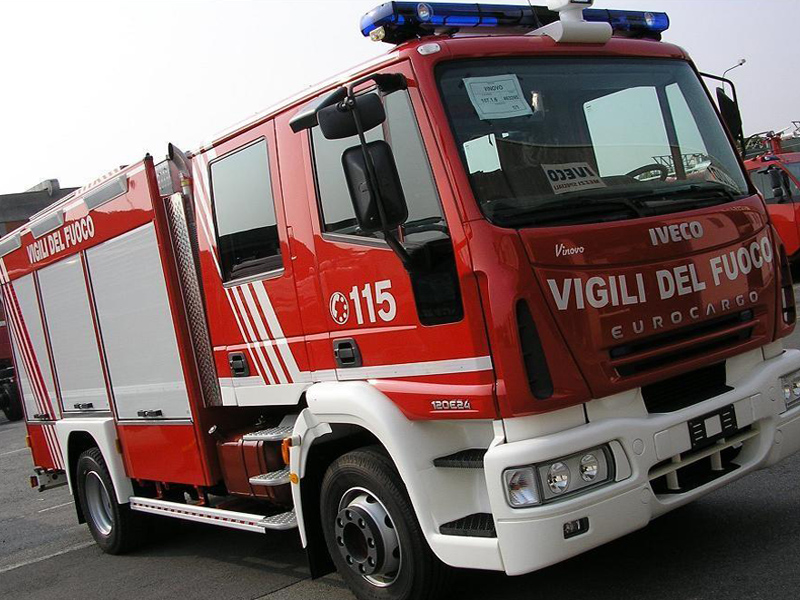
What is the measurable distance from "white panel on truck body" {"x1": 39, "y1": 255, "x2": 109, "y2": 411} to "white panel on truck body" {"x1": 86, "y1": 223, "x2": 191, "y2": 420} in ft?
0.80

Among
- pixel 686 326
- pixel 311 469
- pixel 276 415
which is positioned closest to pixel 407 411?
pixel 311 469

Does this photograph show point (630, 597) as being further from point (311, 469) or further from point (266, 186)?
point (266, 186)

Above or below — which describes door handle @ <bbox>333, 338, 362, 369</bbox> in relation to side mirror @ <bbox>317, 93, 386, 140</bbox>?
below

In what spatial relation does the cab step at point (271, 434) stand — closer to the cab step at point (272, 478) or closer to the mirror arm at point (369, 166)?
the cab step at point (272, 478)

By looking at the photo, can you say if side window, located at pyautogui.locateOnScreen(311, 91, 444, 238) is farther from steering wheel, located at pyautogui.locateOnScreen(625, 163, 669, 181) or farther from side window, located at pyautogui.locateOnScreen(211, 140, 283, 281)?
steering wheel, located at pyautogui.locateOnScreen(625, 163, 669, 181)

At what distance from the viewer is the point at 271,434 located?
17.7ft

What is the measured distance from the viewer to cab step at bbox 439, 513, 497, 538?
12.9 ft

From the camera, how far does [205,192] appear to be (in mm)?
5621

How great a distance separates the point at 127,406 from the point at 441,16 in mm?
3815

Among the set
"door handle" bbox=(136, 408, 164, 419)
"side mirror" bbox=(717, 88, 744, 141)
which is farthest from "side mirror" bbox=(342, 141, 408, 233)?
"door handle" bbox=(136, 408, 164, 419)

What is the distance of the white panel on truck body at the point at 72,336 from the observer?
23.2ft

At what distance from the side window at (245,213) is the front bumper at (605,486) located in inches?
75.7

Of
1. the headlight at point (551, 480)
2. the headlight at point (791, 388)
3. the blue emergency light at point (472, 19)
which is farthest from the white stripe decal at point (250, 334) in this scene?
the headlight at point (791, 388)

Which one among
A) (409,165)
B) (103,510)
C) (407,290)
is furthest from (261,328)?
(103,510)
